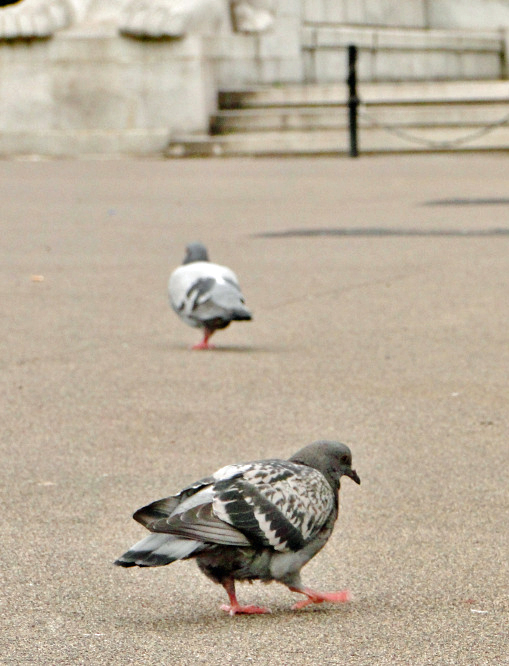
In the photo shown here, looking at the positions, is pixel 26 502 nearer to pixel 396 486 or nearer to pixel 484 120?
pixel 396 486

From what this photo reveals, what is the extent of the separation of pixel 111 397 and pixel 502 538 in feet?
8.35

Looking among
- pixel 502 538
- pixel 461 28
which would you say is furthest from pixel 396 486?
pixel 461 28

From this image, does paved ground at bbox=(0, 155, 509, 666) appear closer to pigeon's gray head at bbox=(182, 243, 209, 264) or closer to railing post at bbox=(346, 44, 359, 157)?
pigeon's gray head at bbox=(182, 243, 209, 264)

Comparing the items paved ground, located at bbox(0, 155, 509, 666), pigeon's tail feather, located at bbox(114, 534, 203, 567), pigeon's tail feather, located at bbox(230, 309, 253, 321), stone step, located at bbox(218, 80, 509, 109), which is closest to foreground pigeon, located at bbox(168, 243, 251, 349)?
pigeon's tail feather, located at bbox(230, 309, 253, 321)

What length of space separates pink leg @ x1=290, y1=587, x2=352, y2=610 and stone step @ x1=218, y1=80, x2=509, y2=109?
22.8 metres

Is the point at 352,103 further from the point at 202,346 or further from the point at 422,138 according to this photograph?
the point at 202,346

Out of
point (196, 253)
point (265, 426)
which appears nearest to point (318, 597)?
point (265, 426)

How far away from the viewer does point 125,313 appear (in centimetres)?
879

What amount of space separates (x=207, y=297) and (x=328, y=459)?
12.1ft

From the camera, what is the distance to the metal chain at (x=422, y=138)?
23.6 meters

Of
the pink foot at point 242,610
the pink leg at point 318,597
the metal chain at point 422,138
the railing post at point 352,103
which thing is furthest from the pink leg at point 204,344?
the railing post at point 352,103

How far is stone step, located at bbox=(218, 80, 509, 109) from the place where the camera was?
26.4m

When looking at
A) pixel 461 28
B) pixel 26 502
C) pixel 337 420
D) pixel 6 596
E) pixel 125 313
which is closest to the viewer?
pixel 6 596

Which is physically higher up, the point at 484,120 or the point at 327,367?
the point at 327,367
